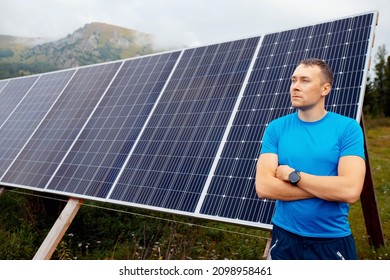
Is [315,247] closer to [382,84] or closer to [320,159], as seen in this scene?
[320,159]

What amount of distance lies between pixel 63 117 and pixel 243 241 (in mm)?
5061

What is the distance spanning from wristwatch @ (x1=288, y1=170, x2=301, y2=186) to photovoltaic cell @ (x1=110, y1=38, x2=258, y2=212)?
8.51 ft

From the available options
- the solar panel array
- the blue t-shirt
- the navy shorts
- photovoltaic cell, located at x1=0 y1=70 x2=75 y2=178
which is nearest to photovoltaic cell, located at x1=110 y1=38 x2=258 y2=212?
the solar panel array

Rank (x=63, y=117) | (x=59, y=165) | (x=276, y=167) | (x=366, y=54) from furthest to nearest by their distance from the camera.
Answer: (x=63, y=117)
(x=59, y=165)
(x=366, y=54)
(x=276, y=167)

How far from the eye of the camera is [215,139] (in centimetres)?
613

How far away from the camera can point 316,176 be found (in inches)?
120

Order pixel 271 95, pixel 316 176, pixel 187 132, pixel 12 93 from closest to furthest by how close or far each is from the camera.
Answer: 1. pixel 316 176
2. pixel 271 95
3. pixel 187 132
4. pixel 12 93

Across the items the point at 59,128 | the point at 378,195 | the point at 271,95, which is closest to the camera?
the point at 271,95

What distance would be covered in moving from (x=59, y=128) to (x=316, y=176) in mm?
7324

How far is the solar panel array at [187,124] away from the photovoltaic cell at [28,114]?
0.16 meters

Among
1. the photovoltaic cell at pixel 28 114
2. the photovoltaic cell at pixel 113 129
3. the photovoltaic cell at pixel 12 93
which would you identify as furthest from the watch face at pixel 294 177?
the photovoltaic cell at pixel 12 93

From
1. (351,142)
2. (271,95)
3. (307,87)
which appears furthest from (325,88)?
(271,95)
